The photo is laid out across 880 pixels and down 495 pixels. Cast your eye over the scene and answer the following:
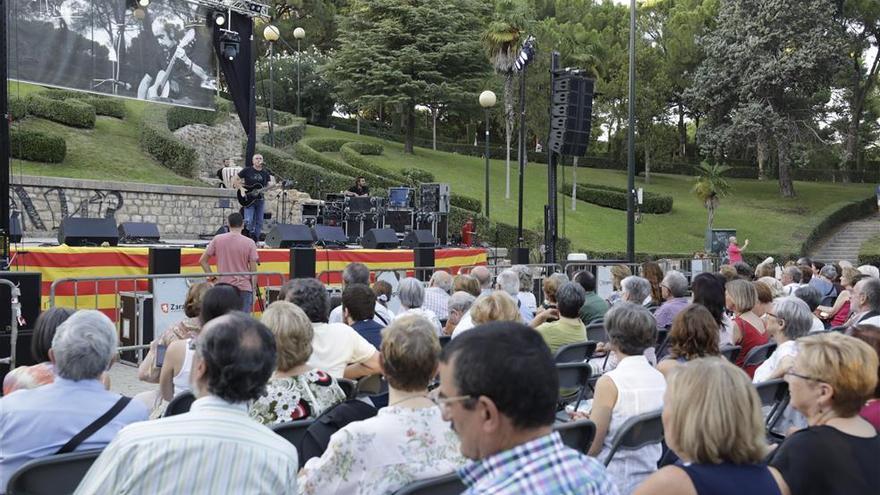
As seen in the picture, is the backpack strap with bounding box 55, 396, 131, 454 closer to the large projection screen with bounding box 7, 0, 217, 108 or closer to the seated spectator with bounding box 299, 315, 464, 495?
the seated spectator with bounding box 299, 315, 464, 495

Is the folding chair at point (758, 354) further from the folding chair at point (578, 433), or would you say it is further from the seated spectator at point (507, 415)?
the seated spectator at point (507, 415)

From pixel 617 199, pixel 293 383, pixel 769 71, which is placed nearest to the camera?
pixel 293 383

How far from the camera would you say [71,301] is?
8.30m

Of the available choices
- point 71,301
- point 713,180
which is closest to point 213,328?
point 71,301

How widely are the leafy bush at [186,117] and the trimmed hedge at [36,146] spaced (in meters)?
5.59

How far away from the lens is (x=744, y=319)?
224 inches

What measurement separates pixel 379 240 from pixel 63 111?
1328cm

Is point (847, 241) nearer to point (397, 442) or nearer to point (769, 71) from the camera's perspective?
point (769, 71)

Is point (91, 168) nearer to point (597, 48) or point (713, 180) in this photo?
point (713, 180)

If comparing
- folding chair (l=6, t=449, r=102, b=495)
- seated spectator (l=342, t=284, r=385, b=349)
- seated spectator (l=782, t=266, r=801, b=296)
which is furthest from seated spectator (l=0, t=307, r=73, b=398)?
seated spectator (l=782, t=266, r=801, b=296)

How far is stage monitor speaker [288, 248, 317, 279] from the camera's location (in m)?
9.93

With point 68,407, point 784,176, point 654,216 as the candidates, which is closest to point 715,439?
point 68,407

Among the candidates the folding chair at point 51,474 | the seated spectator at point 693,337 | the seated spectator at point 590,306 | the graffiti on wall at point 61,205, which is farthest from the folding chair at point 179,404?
the graffiti on wall at point 61,205

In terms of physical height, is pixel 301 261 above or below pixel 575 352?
above
